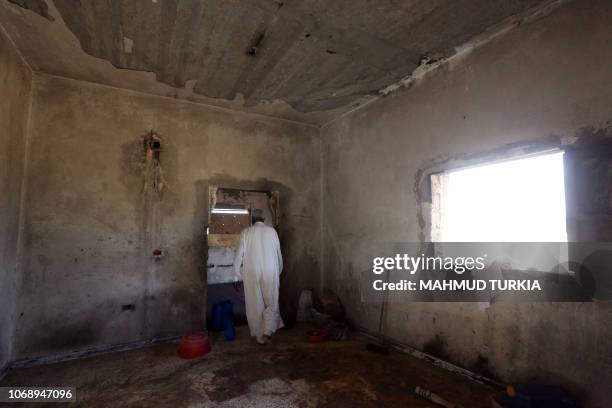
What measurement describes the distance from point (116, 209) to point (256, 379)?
2604 millimetres

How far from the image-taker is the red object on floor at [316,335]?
388 cm

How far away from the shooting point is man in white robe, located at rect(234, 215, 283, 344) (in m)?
3.98

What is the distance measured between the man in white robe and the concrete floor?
0.36 m

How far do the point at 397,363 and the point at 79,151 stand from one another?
4.29 metres

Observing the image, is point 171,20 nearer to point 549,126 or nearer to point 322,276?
point 549,126

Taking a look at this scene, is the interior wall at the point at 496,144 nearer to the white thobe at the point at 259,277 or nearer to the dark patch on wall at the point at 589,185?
the dark patch on wall at the point at 589,185

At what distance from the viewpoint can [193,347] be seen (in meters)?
3.40

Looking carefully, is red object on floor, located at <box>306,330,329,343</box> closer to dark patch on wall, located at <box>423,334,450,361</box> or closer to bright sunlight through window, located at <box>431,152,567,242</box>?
dark patch on wall, located at <box>423,334,450,361</box>

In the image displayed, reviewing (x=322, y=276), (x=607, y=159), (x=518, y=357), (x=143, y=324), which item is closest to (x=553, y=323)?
(x=518, y=357)

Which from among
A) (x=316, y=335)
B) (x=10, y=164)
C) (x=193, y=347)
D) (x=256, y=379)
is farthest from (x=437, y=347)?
(x=10, y=164)

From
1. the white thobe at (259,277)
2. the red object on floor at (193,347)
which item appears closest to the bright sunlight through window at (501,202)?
the white thobe at (259,277)

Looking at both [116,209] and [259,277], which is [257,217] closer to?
[259,277]

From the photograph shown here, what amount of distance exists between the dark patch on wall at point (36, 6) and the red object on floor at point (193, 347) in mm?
3304

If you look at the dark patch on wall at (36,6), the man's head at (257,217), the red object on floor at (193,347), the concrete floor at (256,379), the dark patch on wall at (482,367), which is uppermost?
the dark patch on wall at (36,6)
